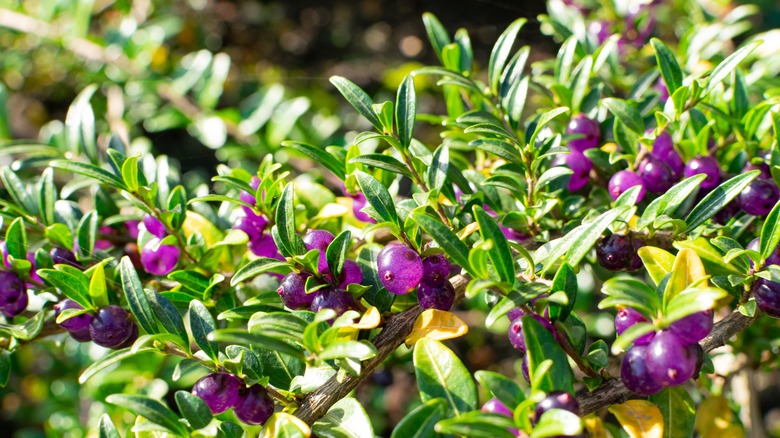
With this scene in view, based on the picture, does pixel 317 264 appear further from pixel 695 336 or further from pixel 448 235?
pixel 695 336

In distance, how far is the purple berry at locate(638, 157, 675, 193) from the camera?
112 centimetres

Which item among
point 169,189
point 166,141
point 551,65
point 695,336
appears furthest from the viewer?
point 166,141

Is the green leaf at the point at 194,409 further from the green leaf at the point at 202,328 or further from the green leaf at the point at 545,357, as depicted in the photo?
the green leaf at the point at 545,357

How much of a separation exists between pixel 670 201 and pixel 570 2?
135 centimetres

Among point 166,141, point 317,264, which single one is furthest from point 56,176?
point 317,264

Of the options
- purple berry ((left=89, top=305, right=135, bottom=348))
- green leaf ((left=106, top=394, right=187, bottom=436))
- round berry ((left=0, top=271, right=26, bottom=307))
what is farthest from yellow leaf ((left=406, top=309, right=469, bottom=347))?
round berry ((left=0, top=271, right=26, bottom=307))

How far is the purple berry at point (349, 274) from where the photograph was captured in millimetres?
983

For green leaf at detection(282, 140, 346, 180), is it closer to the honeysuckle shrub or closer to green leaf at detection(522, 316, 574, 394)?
the honeysuckle shrub

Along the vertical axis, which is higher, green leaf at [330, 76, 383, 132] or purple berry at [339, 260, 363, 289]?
green leaf at [330, 76, 383, 132]

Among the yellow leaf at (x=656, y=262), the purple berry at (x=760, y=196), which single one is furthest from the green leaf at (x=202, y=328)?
the purple berry at (x=760, y=196)

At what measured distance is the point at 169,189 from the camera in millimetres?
1370

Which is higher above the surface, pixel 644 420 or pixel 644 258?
pixel 644 258

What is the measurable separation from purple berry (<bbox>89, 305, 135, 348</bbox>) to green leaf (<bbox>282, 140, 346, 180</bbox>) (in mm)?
369

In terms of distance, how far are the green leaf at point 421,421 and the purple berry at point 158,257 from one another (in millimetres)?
593
